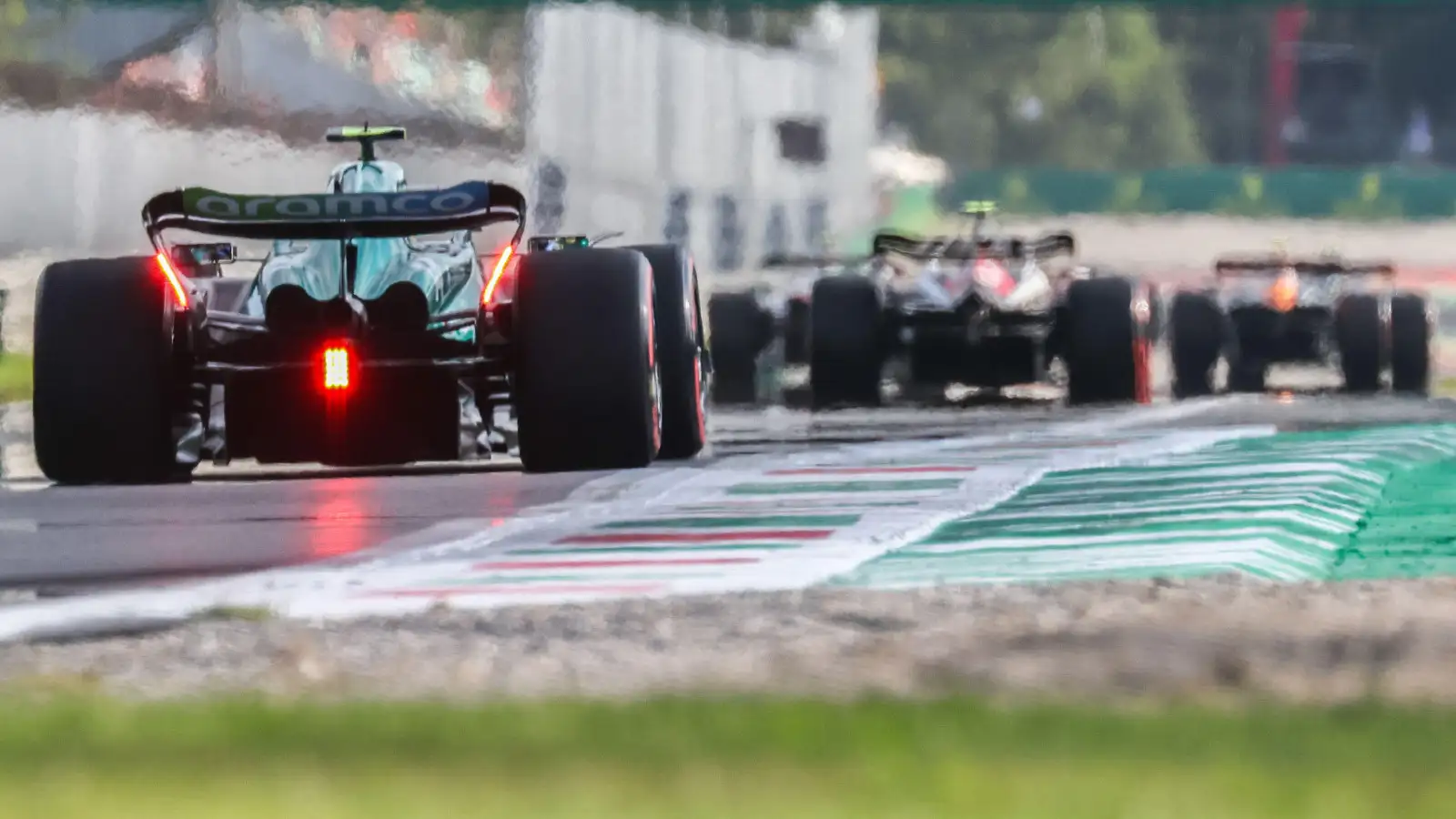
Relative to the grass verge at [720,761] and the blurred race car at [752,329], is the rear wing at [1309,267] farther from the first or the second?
the grass verge at [720,761]

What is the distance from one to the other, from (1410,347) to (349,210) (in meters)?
14.7

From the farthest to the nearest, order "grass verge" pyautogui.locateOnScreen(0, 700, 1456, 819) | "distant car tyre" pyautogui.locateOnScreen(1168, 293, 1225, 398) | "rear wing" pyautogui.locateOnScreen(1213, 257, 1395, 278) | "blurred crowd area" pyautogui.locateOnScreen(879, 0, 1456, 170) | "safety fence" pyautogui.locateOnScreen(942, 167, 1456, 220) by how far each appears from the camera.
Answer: "blurred crowd area" pyautogui.locateOnScreen(879, 0, 1456, 170)
"safety fence" pyautogui.locateOnScreen(942, 167, 1456, 220)
"distant car tyre" pyautogui.locateOnScreen(1168, 293, 1225, 398)
"rear wing" pyautogui.locateOnScreen(1213, 257, 1395, 278)
"grass verge" pyautogui.locateOnScreen(0, 700, 1456, 819)

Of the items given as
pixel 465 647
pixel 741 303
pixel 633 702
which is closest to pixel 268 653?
pixel 465 647

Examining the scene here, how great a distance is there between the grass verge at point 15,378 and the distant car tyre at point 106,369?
12353 millimetres

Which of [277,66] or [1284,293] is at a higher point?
[277,66]

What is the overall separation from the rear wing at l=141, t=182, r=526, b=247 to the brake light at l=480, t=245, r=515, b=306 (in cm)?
14

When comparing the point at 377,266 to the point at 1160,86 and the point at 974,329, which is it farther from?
the point at 1160,86

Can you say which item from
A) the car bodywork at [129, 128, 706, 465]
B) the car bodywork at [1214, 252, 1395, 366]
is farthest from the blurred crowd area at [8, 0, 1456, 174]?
the car bodywork at [129, 128, 706, 465]

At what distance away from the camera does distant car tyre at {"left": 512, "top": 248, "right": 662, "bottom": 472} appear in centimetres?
1253

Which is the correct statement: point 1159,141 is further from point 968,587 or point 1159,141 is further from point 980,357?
point 968,587

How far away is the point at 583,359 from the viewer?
494 inches

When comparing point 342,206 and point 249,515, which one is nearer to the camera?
point 249,515

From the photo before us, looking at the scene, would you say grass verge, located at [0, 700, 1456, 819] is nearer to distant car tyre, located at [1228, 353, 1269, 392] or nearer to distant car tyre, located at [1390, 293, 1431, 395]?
distant car tyre, located at [1390, 293, 1431, 395]

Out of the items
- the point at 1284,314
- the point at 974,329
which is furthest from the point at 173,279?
the point at 1284,314
